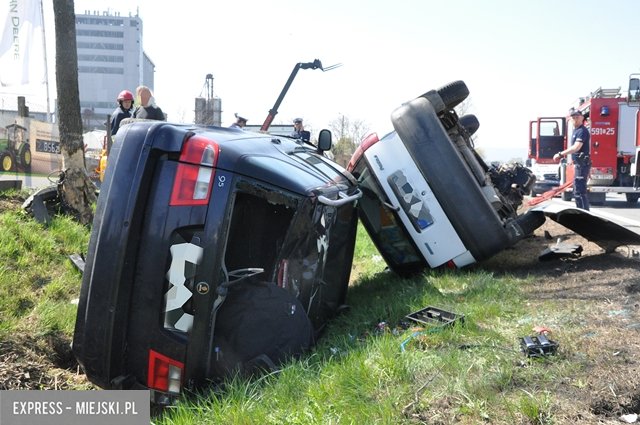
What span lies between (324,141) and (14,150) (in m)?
11.9

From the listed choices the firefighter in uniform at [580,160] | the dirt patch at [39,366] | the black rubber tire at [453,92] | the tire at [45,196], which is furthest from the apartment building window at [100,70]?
the dirt patch at [39,366]

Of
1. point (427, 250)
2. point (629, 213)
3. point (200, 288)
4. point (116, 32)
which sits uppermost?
point (116, 32)

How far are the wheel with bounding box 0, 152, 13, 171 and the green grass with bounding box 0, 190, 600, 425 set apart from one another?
33.9ft

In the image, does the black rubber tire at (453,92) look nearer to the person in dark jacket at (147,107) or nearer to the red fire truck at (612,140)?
the person in dark jacket at (147,107)

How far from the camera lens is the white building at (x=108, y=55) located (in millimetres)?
111688

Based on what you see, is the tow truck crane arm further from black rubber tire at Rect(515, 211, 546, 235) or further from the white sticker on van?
the white sticker on van

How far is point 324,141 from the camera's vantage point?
533cm

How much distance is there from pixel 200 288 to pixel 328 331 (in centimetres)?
152

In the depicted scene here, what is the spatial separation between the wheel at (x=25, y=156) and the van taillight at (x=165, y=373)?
13.7 m

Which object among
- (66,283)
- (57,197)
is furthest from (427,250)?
(57,197)

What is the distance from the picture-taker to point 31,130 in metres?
14.7

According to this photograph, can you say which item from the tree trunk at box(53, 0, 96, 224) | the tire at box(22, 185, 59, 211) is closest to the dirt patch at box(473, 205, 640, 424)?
the tree trunk at box(53, 0, 96, 224)

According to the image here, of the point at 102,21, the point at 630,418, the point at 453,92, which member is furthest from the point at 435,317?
the point at 102,21

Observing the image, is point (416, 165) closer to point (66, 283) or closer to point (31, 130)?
point (66, 283)
